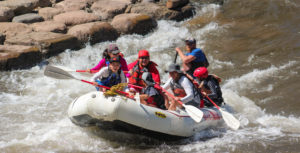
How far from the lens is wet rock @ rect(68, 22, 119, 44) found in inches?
374

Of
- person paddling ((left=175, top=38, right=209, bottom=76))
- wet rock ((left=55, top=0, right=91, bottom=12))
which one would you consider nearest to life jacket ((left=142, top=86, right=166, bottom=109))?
person paddling ((left=175, top=38, right=209, bottom=76))

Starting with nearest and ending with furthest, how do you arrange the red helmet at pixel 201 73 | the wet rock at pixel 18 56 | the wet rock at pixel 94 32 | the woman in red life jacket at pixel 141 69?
the woman in red life jacket at pixel 141 69, the red helmet at pixel 201 73, the wet rock at pixel 18 56, the wet rock at pixel 94 32

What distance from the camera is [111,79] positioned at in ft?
18.2

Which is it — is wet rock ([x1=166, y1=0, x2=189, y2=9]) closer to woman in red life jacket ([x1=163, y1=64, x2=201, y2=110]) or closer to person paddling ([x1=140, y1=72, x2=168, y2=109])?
woman in red life jacket ([x1=163, y1=64, x2=201, y2=110])

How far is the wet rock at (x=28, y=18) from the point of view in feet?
33.3

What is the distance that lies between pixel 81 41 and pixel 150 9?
2.73m

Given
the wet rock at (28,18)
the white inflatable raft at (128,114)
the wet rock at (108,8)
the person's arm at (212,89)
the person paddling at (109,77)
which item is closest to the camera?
the white inflatable raft at (128,114)

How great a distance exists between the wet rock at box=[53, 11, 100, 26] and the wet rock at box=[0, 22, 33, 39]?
37.3 inches

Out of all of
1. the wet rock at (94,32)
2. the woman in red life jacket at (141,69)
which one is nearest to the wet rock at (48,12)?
the wet rock at (94,32)

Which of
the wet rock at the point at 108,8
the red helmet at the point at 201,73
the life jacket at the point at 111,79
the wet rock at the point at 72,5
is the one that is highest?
the life jacket at the point at 111,79

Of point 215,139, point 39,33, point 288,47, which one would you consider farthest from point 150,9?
point 215,139

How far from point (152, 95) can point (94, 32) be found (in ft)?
15.2

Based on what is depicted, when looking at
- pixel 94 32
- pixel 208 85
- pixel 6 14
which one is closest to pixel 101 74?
pixel 208 85

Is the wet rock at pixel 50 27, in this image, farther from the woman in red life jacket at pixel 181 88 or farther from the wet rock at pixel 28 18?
the woman in red life jacket at pixel 181 88
